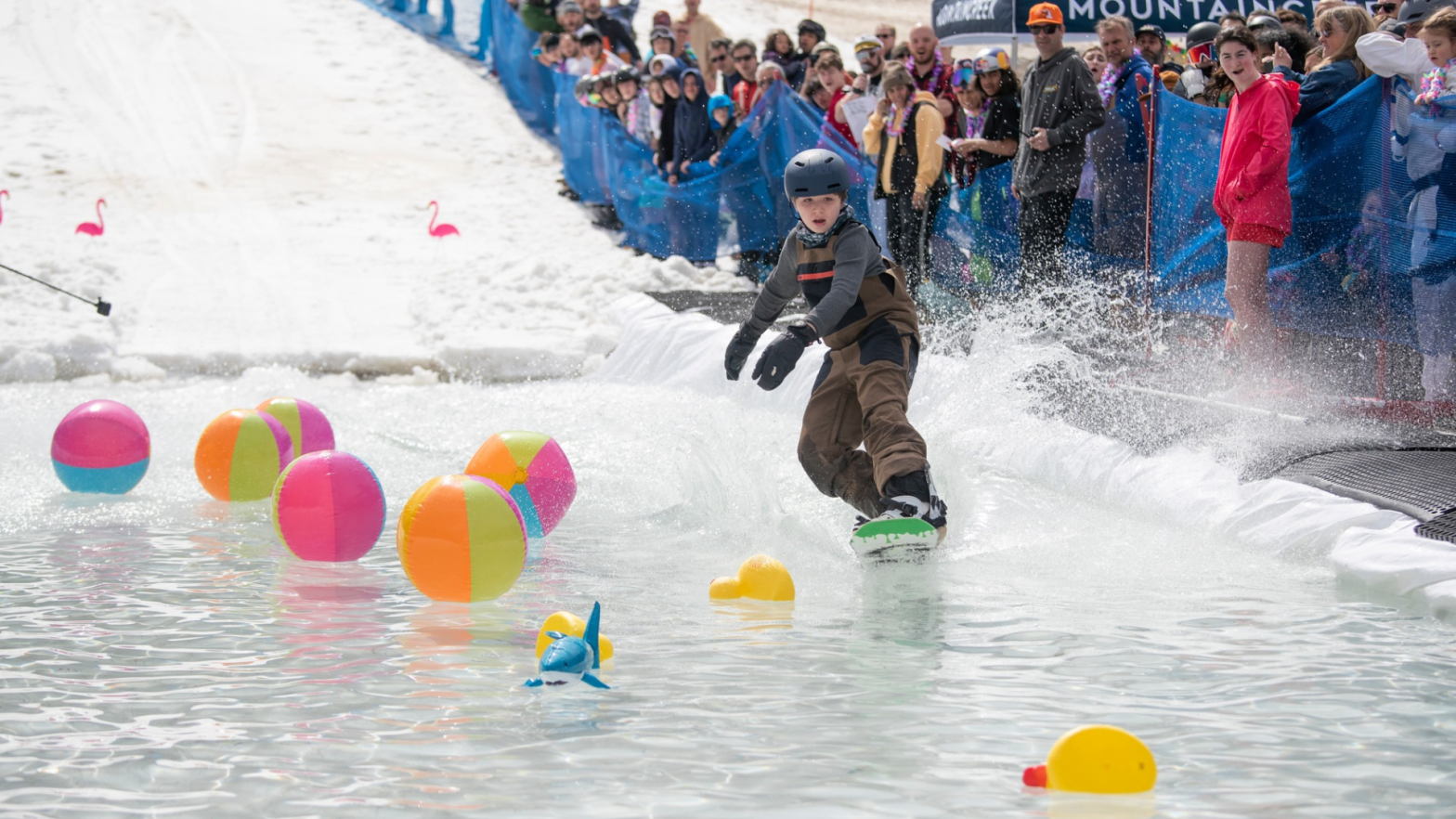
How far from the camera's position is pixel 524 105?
22250 mm

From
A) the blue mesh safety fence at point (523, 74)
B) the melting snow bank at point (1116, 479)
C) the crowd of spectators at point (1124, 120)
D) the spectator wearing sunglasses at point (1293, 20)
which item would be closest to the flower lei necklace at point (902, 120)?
the crowd of spectators at point (1124, 120)

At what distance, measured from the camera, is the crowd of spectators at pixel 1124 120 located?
643 cm

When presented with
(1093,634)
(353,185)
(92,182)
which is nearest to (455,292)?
(353,185)

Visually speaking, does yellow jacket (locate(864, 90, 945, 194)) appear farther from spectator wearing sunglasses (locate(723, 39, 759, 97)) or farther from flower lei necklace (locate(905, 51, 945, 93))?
spectator wearing sunglasses (locate(723, 39, 759, 97))

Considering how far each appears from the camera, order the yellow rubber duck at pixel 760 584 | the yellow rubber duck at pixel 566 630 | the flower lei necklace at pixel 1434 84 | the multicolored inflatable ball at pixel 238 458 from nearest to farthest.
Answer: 1. the yellow rubber duck at pixel 566 630
2. the yellow rubber duck at pixel 760 584
3. the flower lei necklace at pixel 1434 84
4. the multicolored inflatable ball at pixel 238 458

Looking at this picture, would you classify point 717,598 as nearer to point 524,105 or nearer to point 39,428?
point 39,428

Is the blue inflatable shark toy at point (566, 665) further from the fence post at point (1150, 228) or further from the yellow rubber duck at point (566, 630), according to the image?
the fence post at point (1150, 228)

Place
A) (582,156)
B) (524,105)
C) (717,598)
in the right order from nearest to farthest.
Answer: (717,598), (582,156), (524,105)

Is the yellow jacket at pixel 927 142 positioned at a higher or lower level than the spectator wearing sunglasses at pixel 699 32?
lower

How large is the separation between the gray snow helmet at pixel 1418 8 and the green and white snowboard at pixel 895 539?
400 centimetres

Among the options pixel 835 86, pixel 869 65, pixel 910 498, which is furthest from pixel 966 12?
pixel 910 498

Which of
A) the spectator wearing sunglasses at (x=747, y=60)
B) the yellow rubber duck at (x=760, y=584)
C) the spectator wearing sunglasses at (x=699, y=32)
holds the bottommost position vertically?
the yellow rubber duck at (x=760, y=584)

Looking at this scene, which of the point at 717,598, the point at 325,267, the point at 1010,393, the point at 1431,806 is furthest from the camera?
the point at 325,267

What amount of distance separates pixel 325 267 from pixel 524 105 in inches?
298
